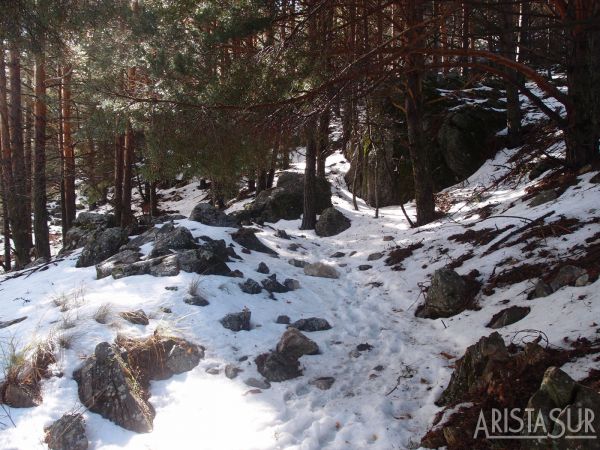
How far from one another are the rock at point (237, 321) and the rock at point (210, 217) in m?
4.69

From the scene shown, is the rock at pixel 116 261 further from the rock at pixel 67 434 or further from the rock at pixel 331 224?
the rock at pixel 331 224

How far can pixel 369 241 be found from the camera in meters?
10.4

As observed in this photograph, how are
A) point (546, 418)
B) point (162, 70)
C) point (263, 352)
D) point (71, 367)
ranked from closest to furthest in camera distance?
1. point (546, 418)
2. point (71, 367)
3. point (263, 352)
4. point (162, 70)

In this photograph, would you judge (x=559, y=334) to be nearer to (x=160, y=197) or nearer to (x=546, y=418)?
(x=546, y=418)

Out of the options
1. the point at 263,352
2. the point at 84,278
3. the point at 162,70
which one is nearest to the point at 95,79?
the point at 162,70

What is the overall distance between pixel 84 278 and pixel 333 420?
490 centimetres

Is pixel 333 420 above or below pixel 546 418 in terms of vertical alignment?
below

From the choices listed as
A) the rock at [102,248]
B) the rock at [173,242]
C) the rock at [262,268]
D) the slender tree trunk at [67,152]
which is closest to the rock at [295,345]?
the rock at [262,268]

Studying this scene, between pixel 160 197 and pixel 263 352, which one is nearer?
pixel 263 352

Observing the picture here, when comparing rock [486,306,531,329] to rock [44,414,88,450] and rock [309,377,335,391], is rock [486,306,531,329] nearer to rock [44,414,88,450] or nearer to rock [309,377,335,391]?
rock [309,377,335,391]

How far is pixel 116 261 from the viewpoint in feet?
22.8

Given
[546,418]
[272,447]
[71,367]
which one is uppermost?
[546,418]

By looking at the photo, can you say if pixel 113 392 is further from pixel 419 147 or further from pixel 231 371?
pixel 419 147

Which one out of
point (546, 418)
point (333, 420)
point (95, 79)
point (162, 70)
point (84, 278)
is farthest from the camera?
point (95, 79)
